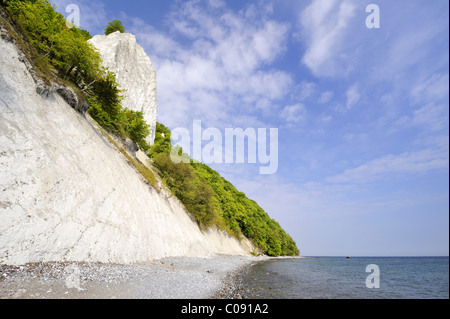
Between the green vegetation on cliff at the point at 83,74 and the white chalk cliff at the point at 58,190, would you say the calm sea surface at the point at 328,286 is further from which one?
the green vegetation on cliff at the point at 83,74

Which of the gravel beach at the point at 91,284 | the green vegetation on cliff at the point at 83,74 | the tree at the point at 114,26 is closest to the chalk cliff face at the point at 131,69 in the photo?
the green vegetation on cliff at the point at 83,74

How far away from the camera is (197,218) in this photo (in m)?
29.8

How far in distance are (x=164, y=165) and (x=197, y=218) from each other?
935 cm

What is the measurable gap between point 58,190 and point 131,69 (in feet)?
108

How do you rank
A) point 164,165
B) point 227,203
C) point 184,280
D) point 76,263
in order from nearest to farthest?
1. point 76,263
2. point 184,280
3. point 164,165
4. point 227,203

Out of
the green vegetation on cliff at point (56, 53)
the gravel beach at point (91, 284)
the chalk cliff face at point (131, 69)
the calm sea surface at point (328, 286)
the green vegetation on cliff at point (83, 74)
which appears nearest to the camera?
the gravel beach at point (91, 284)

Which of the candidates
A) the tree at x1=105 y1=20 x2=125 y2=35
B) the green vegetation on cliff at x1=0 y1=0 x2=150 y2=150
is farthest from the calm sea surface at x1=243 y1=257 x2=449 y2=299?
Answer: the tree at x1=105 y1=20 x2=125 y2=35

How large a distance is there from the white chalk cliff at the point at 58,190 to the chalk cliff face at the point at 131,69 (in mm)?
21138

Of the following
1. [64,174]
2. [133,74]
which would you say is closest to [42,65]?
[64,174]

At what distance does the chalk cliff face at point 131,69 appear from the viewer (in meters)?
33.0

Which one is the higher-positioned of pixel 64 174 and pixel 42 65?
pixel 42 65

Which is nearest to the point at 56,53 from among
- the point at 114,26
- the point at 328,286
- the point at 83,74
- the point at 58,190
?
the point at 83,74
